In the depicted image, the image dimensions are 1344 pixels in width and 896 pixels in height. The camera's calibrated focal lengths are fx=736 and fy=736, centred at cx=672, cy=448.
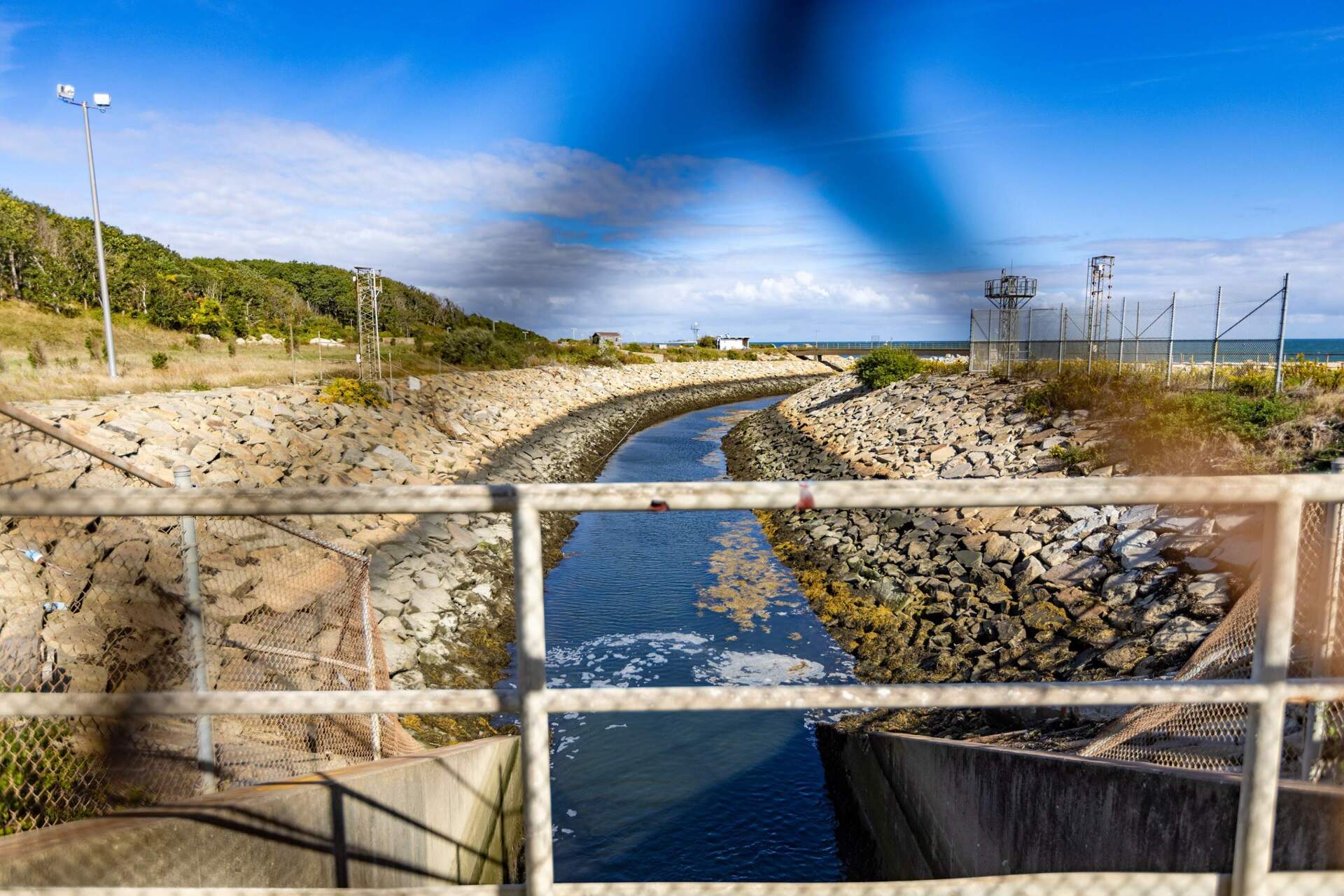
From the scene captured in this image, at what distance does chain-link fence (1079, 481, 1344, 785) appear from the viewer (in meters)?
2.27

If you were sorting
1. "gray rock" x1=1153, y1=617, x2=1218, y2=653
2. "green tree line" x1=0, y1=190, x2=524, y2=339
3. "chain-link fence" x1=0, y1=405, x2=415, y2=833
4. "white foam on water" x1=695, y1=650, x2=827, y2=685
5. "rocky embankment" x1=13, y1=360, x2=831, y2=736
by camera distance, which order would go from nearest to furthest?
"chain-link fence" x1=0, y1=405, x2=415, y2=833 → "gray rock" x1=1153, y1=617, x2=1218, y2=653 → "white foam on water" x1=695, y1=650, x2=827, y2=685 → "rocky embankment" x1=13, y1=360, x2=831, y2=736 → "green tree line" x1=0, y1=190, x2=524, y2=339

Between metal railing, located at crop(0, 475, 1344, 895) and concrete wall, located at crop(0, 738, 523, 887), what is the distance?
2.97 feet

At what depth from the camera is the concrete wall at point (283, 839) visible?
7.09 feet

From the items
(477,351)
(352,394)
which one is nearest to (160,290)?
(477,351)

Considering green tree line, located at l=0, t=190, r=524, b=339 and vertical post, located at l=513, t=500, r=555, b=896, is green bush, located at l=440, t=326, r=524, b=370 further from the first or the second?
vertical post, located at l=513, t=500, r=555, b=896

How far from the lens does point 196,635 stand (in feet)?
10.6

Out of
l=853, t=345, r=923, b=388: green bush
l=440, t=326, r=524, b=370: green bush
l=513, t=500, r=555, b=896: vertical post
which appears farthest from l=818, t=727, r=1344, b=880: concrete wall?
l=440, t=326, r=524, b=370: green bush

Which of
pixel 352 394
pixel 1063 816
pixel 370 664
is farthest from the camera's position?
pixel 352 394

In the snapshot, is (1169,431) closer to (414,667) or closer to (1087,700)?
(414,667)

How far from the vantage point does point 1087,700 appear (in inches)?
59.3

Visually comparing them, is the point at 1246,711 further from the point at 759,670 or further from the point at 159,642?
the point at 759,670

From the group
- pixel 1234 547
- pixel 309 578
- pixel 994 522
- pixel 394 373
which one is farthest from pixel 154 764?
pixel 394 373

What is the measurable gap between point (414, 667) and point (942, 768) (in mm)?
6305

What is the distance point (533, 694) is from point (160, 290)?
1891 inches
